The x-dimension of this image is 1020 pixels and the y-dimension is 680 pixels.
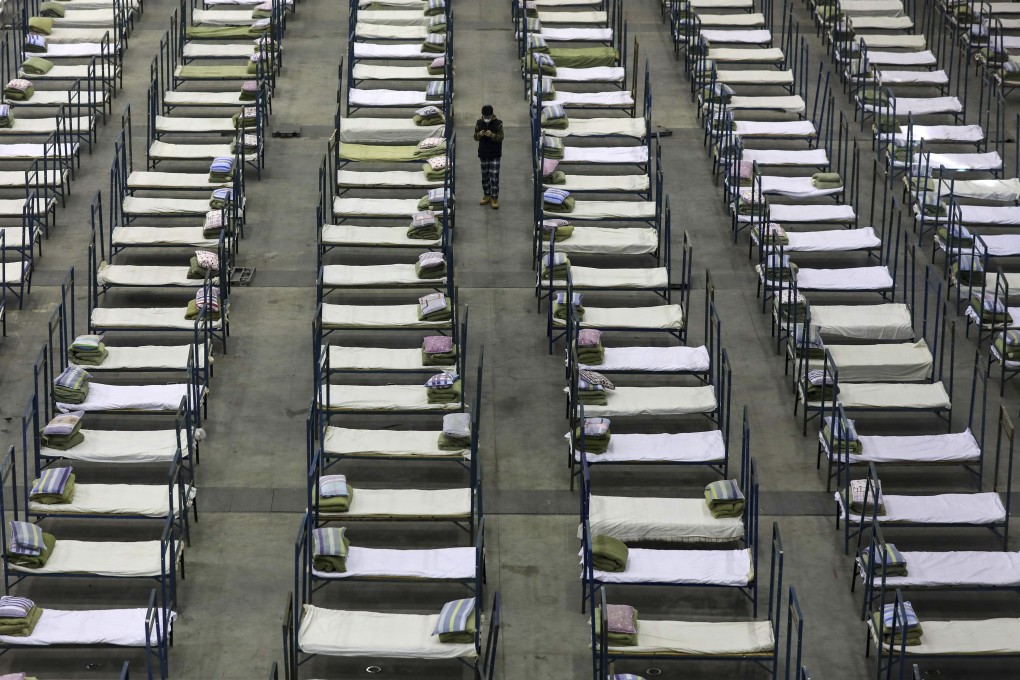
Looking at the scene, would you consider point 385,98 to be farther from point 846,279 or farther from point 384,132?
point 846,279

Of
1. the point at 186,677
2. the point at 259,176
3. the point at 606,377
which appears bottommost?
the point at 186,677

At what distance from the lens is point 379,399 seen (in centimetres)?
2061

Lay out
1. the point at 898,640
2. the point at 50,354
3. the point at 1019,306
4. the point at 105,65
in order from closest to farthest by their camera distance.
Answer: the point at 898,640, the point at 50,354, the point at 1019,306, the point at 105,65

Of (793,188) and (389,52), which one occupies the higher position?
(389,52)

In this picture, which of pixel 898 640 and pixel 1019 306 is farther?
pixel 1019 306

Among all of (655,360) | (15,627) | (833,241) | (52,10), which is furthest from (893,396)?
(52,10)

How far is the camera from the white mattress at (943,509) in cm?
1884

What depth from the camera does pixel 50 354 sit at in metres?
20.7

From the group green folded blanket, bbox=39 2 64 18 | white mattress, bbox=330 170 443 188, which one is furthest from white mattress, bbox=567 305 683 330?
green folded blanket, bbox=39 2 64 18

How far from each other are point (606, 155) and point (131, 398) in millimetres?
8730

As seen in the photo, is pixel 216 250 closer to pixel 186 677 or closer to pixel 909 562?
pixel 186 677

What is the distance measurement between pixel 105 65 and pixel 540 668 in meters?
16.9

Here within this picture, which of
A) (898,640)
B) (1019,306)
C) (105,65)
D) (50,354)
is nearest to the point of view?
(898,640)

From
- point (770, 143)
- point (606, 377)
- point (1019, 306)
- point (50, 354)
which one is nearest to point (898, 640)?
point (606, 377)
